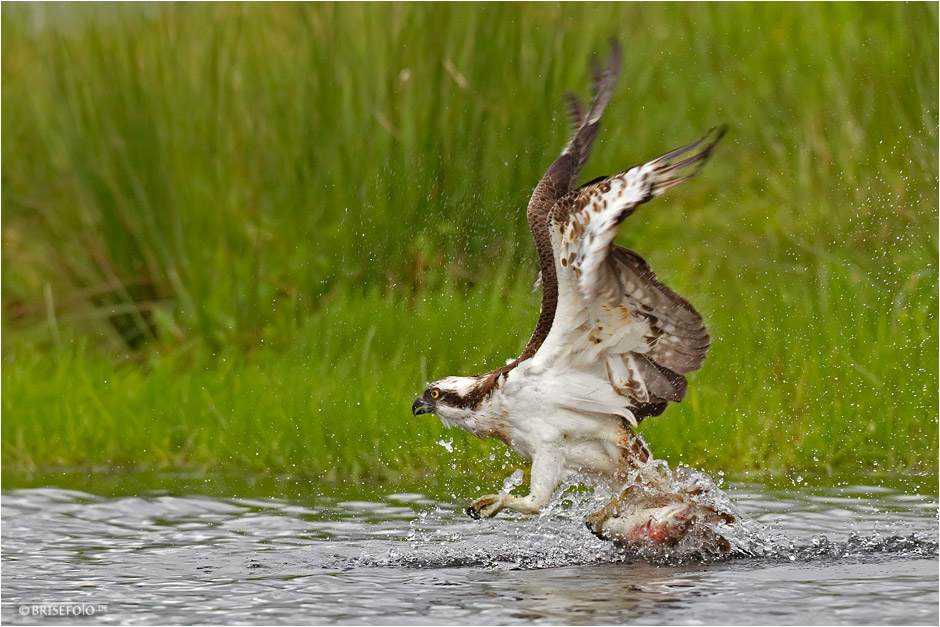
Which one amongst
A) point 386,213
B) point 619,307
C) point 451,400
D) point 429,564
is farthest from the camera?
point 386,213

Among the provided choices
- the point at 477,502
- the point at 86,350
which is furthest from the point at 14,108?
the point at 477,502

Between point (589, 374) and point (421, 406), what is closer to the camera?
point (589, 374)

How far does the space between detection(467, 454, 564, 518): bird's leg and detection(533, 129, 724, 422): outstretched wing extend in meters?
0.33

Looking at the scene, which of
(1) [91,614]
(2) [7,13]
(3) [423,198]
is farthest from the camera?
(2) [7,13]

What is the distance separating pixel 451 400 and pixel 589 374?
664 mm

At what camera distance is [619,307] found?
5855 millimetres

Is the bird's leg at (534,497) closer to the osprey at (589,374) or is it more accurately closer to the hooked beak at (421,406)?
the osprey at (589,374)

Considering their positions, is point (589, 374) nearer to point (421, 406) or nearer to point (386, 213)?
point (421, 406)

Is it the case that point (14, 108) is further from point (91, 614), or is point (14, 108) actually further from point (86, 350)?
point (91, 614)

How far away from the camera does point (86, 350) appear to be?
410 inches

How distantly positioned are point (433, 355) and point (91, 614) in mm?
3946

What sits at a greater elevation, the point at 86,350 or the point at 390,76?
the point at 390,76

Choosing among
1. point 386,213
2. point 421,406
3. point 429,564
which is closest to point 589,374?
point 421,406

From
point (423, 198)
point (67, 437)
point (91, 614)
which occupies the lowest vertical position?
point (91, 614)
